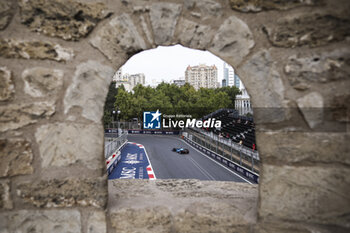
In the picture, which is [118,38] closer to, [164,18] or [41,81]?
[164,18]

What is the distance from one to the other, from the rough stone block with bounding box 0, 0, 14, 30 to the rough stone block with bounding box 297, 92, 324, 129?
1.57 meters

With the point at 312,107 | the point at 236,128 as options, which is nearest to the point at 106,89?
the point at 312,107

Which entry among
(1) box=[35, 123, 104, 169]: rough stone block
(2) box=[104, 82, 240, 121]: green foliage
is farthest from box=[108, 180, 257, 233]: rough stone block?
(2) box=[104, 82, 240, 121]: green foliage

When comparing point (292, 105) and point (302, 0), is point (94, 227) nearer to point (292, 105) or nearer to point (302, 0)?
point (292, 105)

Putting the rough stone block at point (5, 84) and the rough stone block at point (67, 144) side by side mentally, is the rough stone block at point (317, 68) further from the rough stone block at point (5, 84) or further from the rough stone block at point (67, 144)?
the rough stone block at point (5, 84)

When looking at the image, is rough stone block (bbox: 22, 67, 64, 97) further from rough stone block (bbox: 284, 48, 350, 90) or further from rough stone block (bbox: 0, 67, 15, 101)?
rough stone block (bbox: 284, 48, 350, 90)

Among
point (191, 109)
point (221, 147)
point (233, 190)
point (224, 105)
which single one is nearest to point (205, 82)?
point (224, 105)

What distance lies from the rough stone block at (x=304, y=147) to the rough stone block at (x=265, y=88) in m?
0.10

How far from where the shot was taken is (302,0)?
3.80ft

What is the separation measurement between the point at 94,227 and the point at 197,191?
70 centimetres

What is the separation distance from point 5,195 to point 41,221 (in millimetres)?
236

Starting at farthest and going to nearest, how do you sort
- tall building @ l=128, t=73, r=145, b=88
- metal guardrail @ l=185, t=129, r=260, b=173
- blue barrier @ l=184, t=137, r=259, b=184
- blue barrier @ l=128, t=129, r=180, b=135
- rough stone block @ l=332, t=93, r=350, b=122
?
tall building @ l=128, t=73, r=145, b=88, blue barrier @ l=128, t=129, r=180, b=135, metal guardrail @ l=185, t=129, r=260, b=173, blue barrier @ l=184, t=137, r=259, b=184, rough stone block @ l=332, t=93, r=350, b=122

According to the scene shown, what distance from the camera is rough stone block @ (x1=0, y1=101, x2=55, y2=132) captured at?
1.22m

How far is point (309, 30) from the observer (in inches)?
45.6
